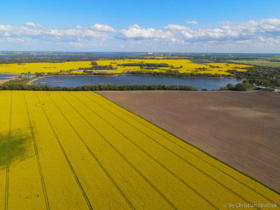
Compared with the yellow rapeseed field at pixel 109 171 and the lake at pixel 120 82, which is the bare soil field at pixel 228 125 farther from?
the lake at pixel 120 82

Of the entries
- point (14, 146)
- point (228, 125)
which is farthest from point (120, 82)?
point (14, 146)

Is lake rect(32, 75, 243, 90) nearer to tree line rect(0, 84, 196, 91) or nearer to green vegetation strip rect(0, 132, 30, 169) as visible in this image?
tree line rect(0, 84, 196, 91)

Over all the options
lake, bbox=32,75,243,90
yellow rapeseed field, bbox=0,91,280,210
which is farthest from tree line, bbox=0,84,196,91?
yellow rapeseed field, bbox=0,91,280,210

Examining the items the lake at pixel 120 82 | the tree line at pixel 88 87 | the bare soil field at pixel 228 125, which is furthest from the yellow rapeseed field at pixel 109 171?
the lake at pixel 120 82

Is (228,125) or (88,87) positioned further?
(88,87)

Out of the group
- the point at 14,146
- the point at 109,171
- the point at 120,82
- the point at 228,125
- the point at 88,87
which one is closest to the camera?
the point at 109,171

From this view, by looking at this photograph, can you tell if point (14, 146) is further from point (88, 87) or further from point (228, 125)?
point (88, 87)
